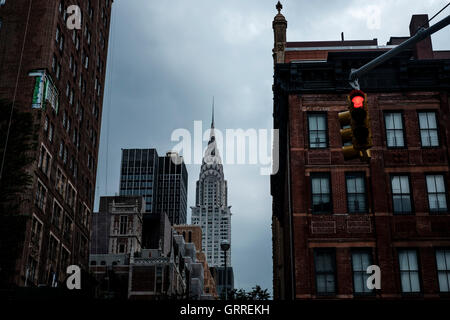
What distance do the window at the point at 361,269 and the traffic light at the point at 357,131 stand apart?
20254mm

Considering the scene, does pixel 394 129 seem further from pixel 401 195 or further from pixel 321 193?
pixel 321 193

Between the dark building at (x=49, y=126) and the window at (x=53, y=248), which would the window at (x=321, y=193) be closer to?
the dark building at (x=49, y=126)

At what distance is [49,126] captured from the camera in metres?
58.4

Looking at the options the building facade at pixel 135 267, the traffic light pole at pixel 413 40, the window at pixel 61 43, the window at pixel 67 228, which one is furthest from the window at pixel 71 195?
the traffic light pole at pixel 413 40

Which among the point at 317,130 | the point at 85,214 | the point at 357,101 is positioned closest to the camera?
the point at 357,101

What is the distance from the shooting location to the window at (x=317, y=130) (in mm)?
35000

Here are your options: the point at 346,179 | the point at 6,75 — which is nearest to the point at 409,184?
the point at 346,179

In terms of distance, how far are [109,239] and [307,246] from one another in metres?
94.6

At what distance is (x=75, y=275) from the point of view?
67.3m

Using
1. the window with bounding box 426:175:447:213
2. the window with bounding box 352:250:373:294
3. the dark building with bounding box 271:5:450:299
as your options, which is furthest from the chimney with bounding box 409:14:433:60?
the window with bounding box 352:250:373:294

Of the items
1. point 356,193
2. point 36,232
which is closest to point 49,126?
point 36,232

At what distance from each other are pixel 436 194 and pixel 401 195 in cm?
197
